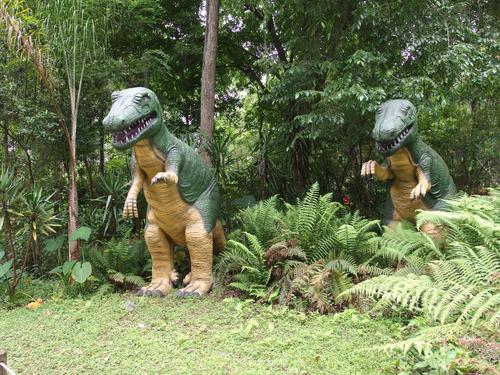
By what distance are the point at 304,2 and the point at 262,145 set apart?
7.33ft

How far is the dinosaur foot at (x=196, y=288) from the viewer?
4.52m

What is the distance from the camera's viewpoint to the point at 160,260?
4.84 meters

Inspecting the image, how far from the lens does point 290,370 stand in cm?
281

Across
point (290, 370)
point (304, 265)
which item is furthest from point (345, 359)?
point (304, 265)

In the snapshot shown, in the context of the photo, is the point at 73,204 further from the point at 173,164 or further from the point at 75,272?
the point at 173,164

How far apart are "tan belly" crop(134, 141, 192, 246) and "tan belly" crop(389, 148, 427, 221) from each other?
2220 mm

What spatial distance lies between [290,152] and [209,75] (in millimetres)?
1840

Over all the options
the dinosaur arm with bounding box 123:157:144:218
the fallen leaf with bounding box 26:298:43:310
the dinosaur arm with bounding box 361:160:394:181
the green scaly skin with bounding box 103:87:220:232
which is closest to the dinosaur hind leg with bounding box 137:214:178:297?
the dinosaur arm with bounding box 123:157:144:218

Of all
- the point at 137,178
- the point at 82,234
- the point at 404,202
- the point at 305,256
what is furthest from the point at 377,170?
the point at 82,234

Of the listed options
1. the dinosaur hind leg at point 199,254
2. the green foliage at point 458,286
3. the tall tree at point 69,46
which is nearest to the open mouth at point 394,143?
the green foliage at point 458,286

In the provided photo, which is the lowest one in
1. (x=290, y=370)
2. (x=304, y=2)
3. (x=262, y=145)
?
(x=290, y=370)

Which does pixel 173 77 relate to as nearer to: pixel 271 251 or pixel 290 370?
pixel 271 251

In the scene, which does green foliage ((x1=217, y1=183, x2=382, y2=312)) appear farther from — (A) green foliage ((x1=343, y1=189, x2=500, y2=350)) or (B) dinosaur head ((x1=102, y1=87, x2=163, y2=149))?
(B) dinosaur head ((x1=102, y1=87, x2=163, y2=149))

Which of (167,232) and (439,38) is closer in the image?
(167,232)
